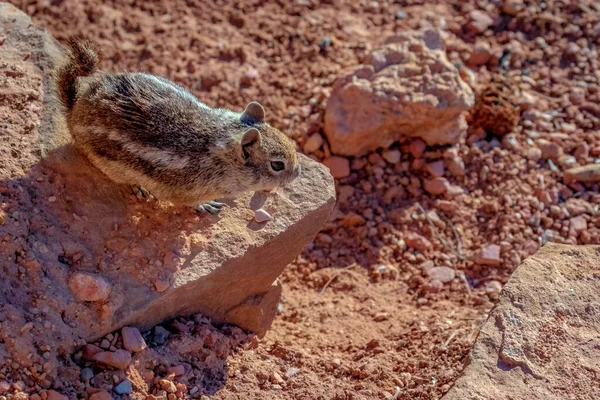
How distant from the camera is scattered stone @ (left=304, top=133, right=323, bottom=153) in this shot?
23.3 feet

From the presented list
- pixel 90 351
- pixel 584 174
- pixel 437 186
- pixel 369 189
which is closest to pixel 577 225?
pixel 584 174

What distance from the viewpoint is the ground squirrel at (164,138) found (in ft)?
15.9

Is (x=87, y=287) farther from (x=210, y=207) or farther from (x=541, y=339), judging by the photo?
(x=541, y=339)

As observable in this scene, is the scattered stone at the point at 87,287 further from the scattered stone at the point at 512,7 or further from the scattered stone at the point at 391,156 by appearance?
the scattered stone at the point at 512,7

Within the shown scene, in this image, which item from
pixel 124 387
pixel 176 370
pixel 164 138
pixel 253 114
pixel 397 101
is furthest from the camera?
pixel 397 101

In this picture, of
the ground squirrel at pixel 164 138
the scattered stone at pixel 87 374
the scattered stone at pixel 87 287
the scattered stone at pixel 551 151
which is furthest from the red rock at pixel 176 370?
the scattered stone at pixel 551 151

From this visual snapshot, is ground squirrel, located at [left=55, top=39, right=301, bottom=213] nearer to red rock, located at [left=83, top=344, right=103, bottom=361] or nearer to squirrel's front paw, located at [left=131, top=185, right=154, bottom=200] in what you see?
squirrel's front paw, located at [left=131, top=185, right=154, bottom=200]

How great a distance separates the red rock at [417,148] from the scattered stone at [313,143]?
94cm

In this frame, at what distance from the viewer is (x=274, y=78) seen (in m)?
7.70

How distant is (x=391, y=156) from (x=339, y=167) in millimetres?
553

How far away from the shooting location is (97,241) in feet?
15.4

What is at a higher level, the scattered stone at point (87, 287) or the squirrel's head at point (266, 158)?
the squirrel's head at point (266, 158)

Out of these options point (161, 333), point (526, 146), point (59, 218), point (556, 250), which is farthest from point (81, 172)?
point (526, 146)

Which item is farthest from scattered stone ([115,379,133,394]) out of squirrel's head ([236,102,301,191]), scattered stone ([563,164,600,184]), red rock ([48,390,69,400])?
scattered stone ([563,164,600,184])
